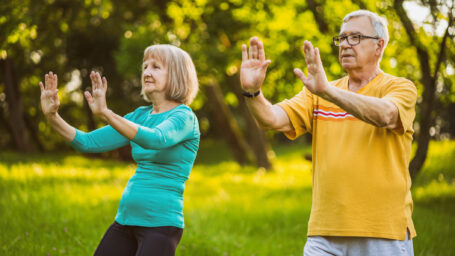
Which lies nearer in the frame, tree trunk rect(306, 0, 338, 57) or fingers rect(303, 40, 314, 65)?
fingers rect(303, 40, 314, 65)

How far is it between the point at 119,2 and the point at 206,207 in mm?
8177

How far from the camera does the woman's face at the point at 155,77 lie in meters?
3.08

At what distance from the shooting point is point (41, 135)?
2470 cm

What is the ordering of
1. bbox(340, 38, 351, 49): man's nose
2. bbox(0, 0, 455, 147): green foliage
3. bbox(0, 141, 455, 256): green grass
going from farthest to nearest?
bbox(0, 0, 455, 147): green foliage
bbox(0, 141, 455, 256): green grass
bbox(340, 38, 351, 49): man's nose

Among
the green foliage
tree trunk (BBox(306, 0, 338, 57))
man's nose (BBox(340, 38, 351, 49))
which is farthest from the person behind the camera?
tree trunk (BBox(306, 0, 338, 57))

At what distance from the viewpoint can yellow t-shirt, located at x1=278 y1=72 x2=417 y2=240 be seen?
106 inches

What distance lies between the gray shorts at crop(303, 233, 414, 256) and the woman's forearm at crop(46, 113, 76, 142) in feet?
5.31

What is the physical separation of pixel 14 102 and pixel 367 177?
55.1 ft

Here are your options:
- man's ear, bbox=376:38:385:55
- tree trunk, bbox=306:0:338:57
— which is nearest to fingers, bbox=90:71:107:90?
man's ear, bbox=376:38:385:55

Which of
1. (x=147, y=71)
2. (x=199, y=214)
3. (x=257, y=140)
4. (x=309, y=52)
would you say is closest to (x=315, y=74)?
(x=309, y=52)

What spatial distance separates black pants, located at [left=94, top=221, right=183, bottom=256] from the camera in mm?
2811

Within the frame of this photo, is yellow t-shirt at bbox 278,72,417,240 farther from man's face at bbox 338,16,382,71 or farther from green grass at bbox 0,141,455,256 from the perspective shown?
green grass at bbox 0,141,455,256

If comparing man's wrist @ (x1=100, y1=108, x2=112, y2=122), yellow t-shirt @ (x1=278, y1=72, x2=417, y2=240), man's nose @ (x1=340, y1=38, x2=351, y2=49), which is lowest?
yellow t-shirt @ (x1=278, y1=72, x2=417, y2=240)

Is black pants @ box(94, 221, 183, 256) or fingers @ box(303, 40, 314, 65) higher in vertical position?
fingers @ box(303, 40, 314, 65)
